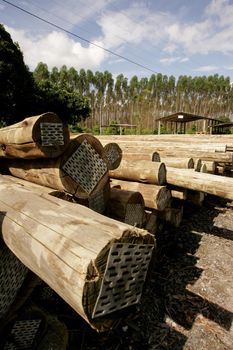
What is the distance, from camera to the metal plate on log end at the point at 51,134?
2299 mm

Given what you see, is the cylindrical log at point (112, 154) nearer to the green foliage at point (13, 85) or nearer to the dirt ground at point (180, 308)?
the dirt ground at point (180, 308)

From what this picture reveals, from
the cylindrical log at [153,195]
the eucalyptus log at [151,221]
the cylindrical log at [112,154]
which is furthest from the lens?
the eucalyptus log at [151,221]

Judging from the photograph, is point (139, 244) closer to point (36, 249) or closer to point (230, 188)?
point (36, 249)

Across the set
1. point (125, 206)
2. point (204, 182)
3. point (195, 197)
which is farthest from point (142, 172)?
point (195, 197)

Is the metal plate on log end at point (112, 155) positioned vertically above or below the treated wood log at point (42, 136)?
below

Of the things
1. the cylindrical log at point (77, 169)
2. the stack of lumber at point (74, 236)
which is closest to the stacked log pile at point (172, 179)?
the cylindrical log at point (77, 169)

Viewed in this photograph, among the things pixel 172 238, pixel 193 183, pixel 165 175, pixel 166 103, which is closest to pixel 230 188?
pixel 193 183

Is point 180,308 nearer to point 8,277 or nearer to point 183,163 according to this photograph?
point 8,277

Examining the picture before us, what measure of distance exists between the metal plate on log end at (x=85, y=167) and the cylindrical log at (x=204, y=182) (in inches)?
66.9

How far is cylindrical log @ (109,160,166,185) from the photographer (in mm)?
3984

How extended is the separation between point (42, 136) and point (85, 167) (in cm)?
54

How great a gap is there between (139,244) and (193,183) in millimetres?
2770

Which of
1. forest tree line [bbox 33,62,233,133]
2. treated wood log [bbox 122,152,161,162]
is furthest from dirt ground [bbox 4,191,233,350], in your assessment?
forest tree line [bbox 33,62,233,133]

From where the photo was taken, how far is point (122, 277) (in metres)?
1.40
